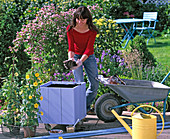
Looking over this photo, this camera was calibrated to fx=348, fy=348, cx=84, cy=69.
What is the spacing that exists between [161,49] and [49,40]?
14.2 ft

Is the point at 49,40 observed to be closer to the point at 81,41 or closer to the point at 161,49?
the point at 81,41

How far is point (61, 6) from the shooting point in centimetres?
652

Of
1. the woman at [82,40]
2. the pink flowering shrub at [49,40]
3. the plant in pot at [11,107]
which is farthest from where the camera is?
the pink flowering shrub at [49,40]

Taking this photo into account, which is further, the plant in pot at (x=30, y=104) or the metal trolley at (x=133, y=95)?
the metal trolley at (x=133, y=95)

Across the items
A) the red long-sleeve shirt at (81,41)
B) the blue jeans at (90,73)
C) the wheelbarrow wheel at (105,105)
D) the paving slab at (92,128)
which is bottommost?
the paving slab at (92,128)

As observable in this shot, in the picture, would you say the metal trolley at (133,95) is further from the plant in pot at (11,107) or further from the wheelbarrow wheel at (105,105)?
the plant in pot at (11,107)

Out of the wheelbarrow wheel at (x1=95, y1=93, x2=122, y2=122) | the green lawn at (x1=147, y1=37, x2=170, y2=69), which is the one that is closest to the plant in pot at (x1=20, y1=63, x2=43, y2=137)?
the wheelbarrow wheel at (x1=95, y1=93, x2=122, y2=122)

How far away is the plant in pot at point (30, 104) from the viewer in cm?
373

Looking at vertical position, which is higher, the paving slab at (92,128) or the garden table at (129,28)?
the garden table at (129,28)

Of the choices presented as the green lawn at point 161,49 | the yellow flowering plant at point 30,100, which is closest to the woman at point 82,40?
the yellow flowering plant at point 30,100

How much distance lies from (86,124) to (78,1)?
315 cm

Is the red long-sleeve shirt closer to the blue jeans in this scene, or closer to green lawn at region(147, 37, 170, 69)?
the blue jeans

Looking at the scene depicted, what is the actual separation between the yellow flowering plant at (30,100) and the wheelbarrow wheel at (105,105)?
2.62 ft

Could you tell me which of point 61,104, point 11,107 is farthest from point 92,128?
point 11,107
